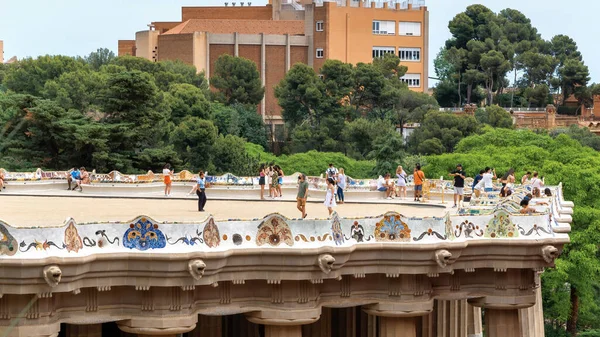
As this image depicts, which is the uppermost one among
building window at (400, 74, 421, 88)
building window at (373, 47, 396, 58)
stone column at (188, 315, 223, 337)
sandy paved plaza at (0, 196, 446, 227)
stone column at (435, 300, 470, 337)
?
building window at (373, 47, 396, 58)

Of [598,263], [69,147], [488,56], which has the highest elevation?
[488,56]

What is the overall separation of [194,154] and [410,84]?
66.6 m

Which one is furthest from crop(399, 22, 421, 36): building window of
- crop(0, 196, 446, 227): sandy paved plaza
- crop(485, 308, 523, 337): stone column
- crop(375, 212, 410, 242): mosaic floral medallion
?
crop(375, 212, 410, 242): mosaic floral medallion

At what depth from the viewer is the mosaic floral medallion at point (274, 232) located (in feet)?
88.7

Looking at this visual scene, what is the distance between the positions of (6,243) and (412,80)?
143 m

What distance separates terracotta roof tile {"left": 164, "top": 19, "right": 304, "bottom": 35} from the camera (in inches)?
6383

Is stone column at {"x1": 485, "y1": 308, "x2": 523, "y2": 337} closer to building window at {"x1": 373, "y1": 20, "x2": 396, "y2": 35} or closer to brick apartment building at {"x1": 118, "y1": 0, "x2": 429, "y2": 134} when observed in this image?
brick apartment building at {"x1": 118, "y1": 0, "x2": 429, "y2": 134}

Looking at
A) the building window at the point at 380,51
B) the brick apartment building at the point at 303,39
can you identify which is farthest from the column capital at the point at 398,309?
the building window at the point at 380,51

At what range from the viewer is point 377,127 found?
124 meters

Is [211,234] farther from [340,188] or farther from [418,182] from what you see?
[418,182]

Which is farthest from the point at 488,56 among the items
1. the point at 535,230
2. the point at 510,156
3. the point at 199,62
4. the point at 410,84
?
the point at 535,230

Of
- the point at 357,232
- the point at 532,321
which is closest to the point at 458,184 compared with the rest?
the point at 532,321

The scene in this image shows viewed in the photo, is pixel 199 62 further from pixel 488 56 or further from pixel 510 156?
pixel 510 156

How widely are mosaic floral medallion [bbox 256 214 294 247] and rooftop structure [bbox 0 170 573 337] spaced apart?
0.08 feet
